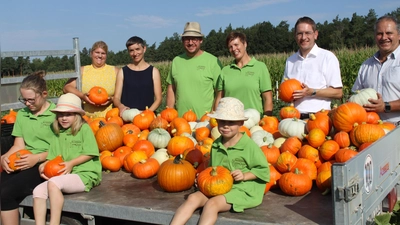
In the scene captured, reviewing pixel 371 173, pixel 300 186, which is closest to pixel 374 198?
pixel 371 173

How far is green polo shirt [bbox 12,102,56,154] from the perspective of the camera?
4.63 meters

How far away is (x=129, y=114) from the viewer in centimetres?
580

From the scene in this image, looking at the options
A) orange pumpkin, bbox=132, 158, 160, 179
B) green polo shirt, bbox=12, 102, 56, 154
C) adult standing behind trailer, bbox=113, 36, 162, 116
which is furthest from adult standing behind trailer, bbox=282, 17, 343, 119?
green polo shirt, bbox=12, 102, 56, 154

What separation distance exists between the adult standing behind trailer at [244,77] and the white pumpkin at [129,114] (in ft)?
4.06

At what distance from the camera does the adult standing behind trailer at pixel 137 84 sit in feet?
19.8

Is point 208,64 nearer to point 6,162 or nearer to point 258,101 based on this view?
point 258,101

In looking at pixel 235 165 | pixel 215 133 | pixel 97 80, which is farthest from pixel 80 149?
pixel 97 80

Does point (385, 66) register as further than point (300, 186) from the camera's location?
Yes

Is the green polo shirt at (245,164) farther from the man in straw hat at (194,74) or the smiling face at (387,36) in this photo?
the man in straw hat at (194,74)

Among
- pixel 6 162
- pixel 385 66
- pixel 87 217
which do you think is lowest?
pixel 87 217

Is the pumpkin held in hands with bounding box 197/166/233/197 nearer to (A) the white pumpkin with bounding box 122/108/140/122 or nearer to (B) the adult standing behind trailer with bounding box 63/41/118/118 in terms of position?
(A) the white pumpkin with bounding box 122/108/140/122

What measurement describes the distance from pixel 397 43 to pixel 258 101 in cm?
174

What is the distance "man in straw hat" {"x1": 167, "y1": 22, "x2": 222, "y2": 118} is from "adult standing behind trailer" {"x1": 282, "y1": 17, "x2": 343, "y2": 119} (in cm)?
129

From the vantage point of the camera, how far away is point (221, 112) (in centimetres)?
371
